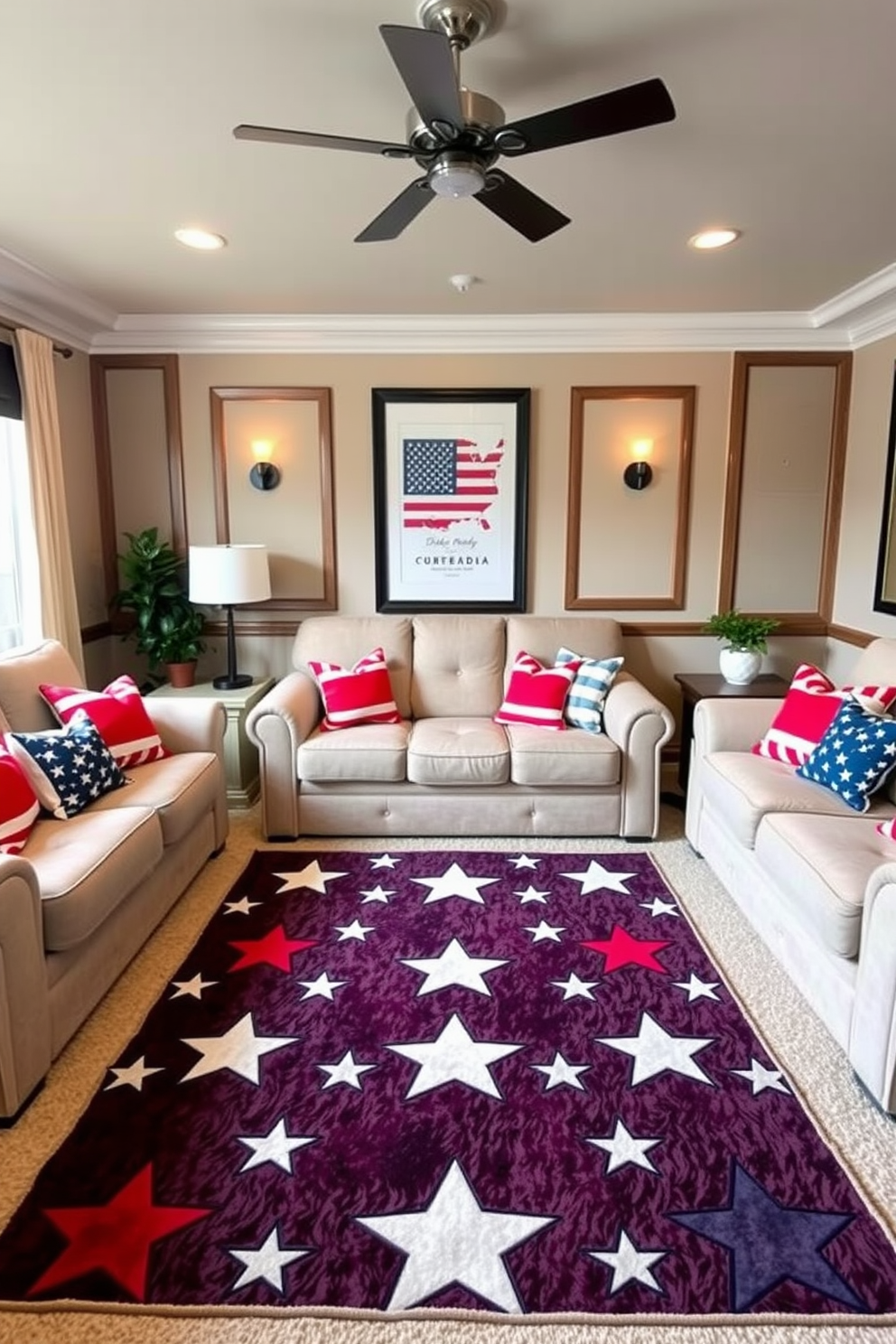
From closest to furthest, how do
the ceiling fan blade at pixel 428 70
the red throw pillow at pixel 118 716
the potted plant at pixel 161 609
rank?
the ceiling fan blade at pixel 428 70
the red throw pillow at pixel 118 716
the potted plant at pixel 161 609

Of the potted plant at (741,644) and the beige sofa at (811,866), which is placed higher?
the potted plant at (741,644)

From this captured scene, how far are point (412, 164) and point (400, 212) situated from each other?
316 mm

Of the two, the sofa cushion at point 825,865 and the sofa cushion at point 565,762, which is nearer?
the sofa cushion at point 825,865

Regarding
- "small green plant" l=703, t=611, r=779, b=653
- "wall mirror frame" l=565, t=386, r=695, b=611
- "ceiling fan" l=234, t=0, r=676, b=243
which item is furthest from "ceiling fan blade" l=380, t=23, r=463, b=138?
"small green plant" l=703, t=611, r=779, b=653

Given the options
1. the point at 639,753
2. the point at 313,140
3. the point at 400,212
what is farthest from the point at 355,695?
the point at 313,140

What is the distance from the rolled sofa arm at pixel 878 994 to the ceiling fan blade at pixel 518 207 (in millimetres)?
2015

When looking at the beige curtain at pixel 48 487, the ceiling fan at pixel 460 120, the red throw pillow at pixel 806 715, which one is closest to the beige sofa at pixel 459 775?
the red throw pillow at pixel 806 715

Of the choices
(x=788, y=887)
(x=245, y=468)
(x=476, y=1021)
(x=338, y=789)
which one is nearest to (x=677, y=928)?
(x=788, y=887)

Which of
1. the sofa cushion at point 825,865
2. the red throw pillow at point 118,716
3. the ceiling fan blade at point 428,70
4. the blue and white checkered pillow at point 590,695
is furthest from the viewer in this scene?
the blue and white checkered pillow at point 590,695

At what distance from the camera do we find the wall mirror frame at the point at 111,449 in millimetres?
4215

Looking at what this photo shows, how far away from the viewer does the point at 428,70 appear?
1502 mm

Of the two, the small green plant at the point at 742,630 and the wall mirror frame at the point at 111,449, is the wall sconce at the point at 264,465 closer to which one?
the wall mirror frame at the point at 111,449

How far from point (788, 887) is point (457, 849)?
155 cm

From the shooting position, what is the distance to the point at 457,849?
139 inches
